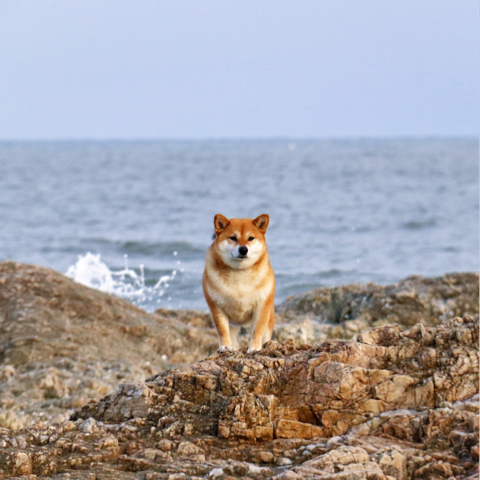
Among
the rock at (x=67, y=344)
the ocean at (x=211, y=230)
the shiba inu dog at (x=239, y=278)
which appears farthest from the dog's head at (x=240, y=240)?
the ocean at (x=211, y=230)

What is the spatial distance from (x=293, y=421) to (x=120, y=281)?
13986 mm

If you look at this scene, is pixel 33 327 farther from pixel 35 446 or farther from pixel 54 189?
pixel 54 189

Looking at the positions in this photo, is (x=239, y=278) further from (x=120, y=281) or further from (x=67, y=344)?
(x=120, y=281)

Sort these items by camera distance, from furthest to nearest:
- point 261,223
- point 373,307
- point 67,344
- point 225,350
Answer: point 373,307 → point 67,344 → point 261,223 → point 225,350

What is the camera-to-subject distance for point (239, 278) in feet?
23.8

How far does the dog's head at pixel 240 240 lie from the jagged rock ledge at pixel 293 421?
1.31 m

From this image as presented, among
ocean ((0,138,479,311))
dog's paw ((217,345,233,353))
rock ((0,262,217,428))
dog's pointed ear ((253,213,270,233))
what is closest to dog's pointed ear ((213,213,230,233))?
dog's pointed ear ((253,213,270,233))

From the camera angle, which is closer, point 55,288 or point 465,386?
point 465,386

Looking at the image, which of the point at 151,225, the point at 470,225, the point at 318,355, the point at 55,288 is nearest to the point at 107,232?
the point at 151,225

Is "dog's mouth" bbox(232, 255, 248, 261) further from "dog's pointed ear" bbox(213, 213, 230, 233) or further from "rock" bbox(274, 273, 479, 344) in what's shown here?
"rock" bbox(274, 273, 479, 344)

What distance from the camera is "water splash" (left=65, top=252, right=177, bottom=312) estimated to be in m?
17.3

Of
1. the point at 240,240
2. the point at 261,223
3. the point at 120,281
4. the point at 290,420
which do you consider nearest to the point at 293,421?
the point at 290,420

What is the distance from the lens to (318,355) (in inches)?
222

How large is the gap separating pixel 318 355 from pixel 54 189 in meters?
46.2
